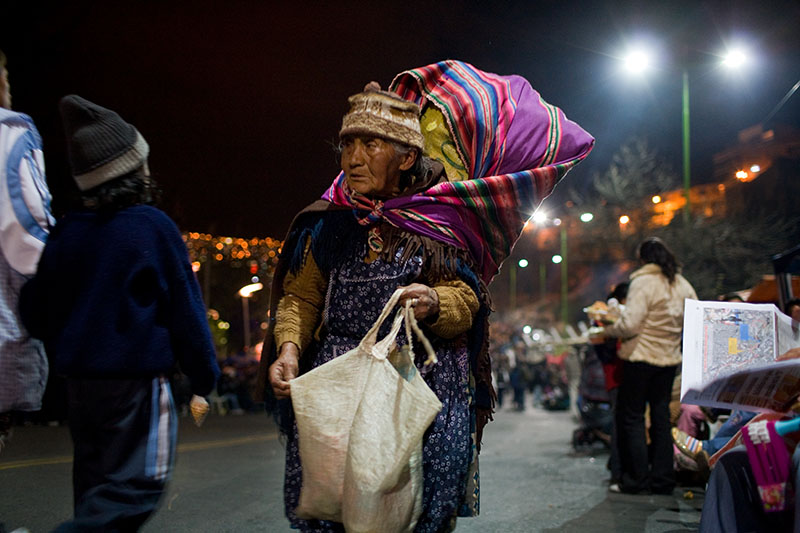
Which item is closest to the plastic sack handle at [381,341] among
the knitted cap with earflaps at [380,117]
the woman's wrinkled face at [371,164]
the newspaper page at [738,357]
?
the woman's wrinkled face at [371,164]

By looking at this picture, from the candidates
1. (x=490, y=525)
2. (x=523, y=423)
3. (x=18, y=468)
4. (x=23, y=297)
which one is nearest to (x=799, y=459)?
(x=490, y=525)

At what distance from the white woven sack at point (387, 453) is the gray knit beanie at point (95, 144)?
123 cm

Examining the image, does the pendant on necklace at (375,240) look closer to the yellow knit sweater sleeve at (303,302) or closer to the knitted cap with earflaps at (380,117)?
the yellow knit sweater sleeve at (303,302)

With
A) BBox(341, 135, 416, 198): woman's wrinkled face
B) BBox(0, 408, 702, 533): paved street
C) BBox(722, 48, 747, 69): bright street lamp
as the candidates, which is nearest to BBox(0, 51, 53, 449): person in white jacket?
BBox(341, 135, 416, 198): woman's wrinkled face

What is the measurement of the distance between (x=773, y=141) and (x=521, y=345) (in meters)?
11.4

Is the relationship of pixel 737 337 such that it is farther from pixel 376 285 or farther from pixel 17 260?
pixel 17 260

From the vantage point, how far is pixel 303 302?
3.01 metres

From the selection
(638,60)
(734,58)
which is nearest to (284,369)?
(638,60)

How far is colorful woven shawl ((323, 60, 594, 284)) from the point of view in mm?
2943

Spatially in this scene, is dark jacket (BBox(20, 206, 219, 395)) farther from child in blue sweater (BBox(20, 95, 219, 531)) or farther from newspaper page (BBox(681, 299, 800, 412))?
newspaper page (BBox(681, 299, 800, 412))

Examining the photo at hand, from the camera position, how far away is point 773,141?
24.5m

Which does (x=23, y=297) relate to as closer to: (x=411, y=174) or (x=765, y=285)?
(x=411, y=174)

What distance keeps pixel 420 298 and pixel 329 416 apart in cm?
55

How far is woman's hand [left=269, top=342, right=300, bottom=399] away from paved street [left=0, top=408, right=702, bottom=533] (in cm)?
204
